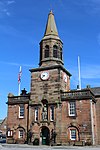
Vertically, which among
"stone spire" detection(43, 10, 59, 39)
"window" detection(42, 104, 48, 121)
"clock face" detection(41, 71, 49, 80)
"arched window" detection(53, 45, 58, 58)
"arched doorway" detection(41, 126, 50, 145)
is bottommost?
"arched doorway" detection(41, 126, 50, 145)

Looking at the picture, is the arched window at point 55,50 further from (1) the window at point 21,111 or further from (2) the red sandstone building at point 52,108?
(1) the window at point 21,111

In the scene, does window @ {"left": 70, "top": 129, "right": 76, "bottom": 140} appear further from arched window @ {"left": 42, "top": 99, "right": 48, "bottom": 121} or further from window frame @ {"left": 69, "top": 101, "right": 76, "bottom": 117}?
arched window @ {"left": 42, "top": 99, "right": 48, "bottom": 121}

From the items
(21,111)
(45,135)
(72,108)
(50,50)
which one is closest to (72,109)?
(72,108)

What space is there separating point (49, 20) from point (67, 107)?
16219 millimetres

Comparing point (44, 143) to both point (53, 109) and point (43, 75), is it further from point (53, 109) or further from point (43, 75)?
point (43, 75)

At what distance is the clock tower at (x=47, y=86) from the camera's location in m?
36.0

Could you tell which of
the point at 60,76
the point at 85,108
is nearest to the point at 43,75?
the point at 60,76

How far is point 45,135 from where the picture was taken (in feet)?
119

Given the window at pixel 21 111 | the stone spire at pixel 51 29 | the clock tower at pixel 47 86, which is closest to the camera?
the clock tower at pixel 47 86

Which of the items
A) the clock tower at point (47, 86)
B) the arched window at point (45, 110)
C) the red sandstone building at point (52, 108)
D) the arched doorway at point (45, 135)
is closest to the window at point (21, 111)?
the red sandstone building at point (52, 108)

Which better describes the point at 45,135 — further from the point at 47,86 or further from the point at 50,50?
the point at 50,50

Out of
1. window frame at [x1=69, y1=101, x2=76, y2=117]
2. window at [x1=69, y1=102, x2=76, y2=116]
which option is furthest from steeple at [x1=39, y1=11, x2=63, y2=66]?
window at [x1=69, y1=102, x2=76, y2=116]

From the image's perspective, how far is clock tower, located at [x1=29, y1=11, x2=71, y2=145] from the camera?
36.0 m

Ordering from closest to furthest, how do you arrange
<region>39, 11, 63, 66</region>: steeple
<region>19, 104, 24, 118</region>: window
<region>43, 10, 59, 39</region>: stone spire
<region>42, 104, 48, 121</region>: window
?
<region>42, 104, 48, 121</region>: window
<region>39, 11, 63, 66</region>: steeple
<region>19, 104, 24, 118</region>: window
<region>43, 10, 59, 39</region>: stone spire
